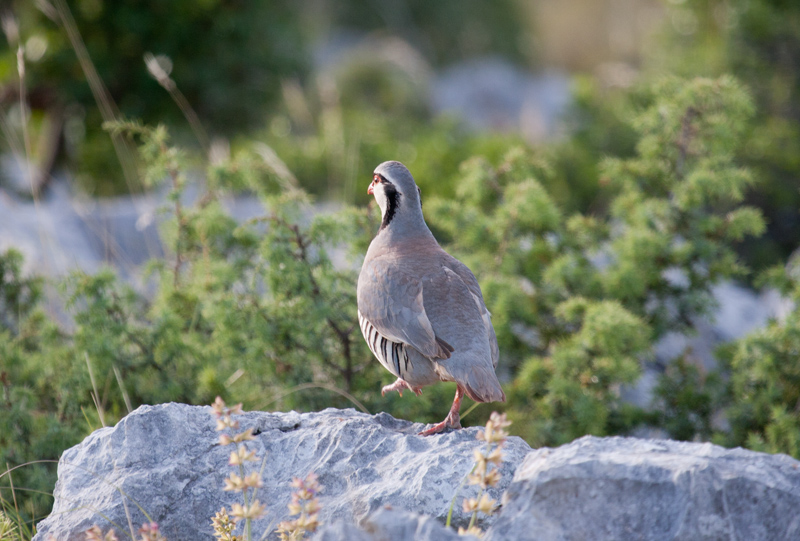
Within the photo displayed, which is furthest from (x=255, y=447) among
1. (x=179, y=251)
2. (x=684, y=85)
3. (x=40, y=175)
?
(x=40, y=175)

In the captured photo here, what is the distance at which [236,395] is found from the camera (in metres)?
4.78

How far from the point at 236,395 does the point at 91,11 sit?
7892 mm

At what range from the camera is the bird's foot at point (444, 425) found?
3.32 m

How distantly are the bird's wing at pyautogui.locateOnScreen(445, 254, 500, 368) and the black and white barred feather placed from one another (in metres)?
0.38

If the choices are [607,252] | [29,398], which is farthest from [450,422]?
[607,252]

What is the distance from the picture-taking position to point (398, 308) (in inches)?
136

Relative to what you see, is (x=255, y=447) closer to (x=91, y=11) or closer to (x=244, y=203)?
(x=244, y=203)

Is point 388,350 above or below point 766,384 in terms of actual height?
above

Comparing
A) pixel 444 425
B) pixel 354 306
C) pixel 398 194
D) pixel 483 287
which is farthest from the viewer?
pixel 483 287

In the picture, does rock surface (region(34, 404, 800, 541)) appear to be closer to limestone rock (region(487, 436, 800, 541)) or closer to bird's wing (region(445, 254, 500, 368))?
limestone rock (region(487, 436, 800, 541))

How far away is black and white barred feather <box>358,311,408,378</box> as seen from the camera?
351cm

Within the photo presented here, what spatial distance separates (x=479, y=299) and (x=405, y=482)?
108 centimetres

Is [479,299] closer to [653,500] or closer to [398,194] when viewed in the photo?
[398,194]

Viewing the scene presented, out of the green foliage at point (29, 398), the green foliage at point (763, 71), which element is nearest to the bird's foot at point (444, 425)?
the green foliage at point (29, 398)
